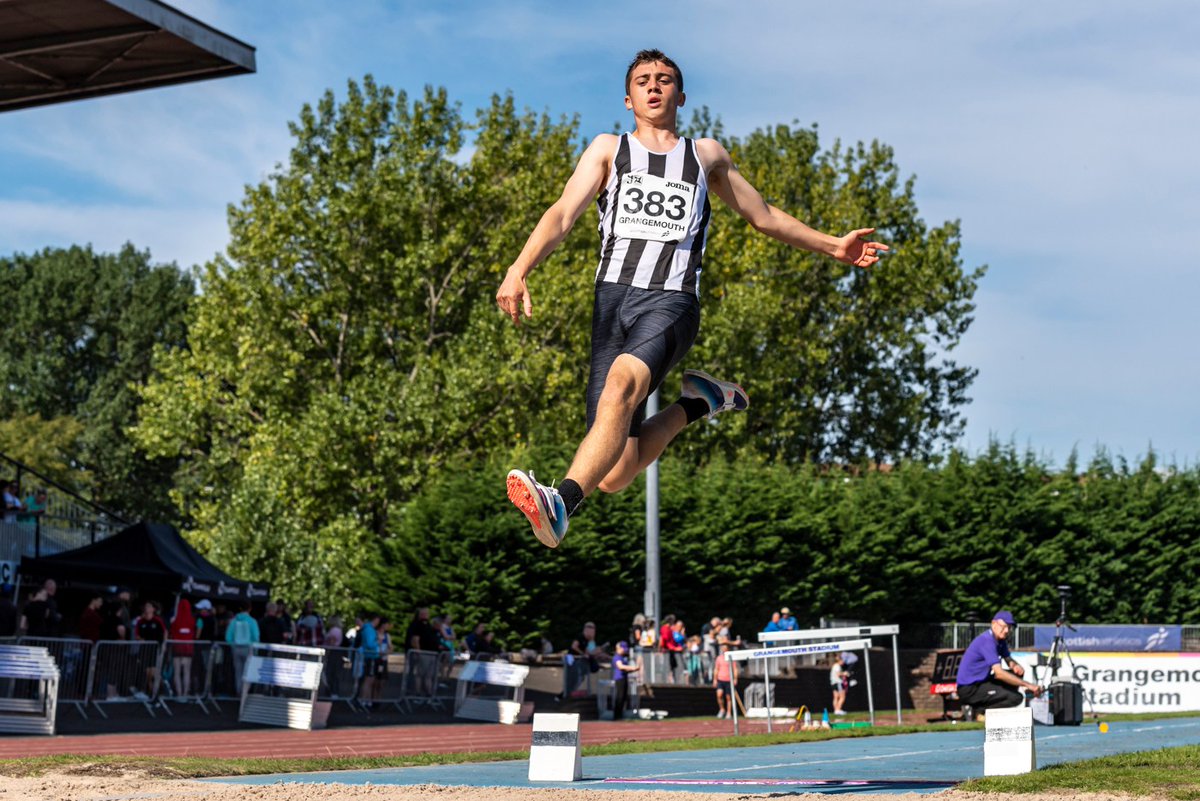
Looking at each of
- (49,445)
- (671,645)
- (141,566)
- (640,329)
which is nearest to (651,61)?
(640,329)

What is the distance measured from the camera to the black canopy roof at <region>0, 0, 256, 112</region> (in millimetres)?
19797

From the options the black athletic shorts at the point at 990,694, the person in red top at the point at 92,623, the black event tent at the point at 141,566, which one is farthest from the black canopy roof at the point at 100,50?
the black athletic shorts at the point at 990,694

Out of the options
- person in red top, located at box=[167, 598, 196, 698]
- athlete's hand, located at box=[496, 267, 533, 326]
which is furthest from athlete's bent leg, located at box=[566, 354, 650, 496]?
person in red top, located at box=[167, 598, 196, 698]

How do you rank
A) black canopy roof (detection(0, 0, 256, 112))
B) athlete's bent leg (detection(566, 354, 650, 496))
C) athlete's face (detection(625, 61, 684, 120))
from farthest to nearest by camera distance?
black canopy roof (detection(0, 0, 256, 112))
athlete's face (detection(625, 61, 684, 120))
athlete's bent leg (detection(566, 354, 650, 496))

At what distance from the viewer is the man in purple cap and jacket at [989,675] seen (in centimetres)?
1755

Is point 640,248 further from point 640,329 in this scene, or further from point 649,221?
point 640,329

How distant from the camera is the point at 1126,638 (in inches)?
1444

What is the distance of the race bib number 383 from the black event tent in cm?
1807

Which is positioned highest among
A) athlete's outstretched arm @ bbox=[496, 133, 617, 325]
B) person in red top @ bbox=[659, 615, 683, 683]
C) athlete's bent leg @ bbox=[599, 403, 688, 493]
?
athlete's outstretched arm @ bbox=[496, 133, 617, 325]

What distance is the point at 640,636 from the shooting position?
2922 centimetres

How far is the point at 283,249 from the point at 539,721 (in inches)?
1375

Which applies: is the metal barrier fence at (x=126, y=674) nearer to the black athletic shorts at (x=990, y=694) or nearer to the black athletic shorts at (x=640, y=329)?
the black athletic shorts at (x=990, y=694)

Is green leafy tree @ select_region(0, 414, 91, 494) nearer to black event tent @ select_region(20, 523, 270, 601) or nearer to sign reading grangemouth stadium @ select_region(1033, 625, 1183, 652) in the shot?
black event tent @ select_region(20, 523, 270, 601)

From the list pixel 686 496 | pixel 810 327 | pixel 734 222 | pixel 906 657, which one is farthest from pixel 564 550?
pixel 810 327
